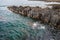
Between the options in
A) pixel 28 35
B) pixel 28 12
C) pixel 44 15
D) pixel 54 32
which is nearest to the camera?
pixel 28 35

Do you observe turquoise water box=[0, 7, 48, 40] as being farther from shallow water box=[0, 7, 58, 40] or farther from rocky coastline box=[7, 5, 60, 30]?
rocky coastline box=[7, 5, 60, 30]

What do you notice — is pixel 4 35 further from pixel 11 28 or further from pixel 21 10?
→ pixel 21 10

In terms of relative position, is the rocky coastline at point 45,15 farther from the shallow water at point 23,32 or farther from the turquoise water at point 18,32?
the turquoise water at point 18,32

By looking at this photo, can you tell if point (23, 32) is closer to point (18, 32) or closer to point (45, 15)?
point (18, 32)

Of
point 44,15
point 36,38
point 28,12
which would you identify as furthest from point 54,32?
point 28,12

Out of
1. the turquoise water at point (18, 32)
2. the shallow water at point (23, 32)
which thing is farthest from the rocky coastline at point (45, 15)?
the turquoise water at point (18, 32)

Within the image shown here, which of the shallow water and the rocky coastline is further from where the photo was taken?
the rocky coastline

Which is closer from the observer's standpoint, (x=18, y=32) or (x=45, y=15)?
(x=18, y=32)

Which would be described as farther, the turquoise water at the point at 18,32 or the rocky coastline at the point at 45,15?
the rocky coastline at the point at 45,15

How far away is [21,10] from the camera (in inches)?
685

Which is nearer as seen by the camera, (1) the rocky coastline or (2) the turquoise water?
(2) the turquoise water

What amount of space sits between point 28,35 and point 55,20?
3.36 m

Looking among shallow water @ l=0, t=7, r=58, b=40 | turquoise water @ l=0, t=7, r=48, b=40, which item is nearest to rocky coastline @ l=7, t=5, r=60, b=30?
shallow water @ l=0, t=7, r=58, b=40

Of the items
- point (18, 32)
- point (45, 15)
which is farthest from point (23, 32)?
point (45, 15)
